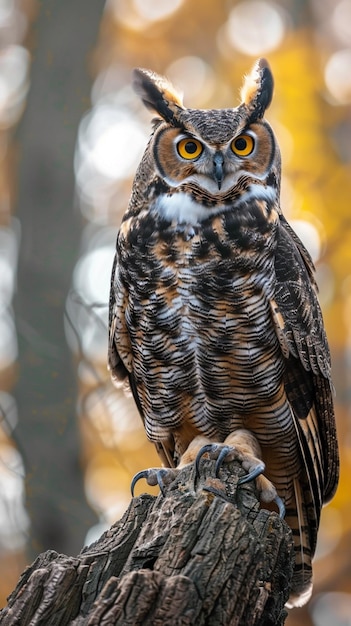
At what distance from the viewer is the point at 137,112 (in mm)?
5086

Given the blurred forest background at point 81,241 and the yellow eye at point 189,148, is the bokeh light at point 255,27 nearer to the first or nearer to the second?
the blurred forest background at point 81,241

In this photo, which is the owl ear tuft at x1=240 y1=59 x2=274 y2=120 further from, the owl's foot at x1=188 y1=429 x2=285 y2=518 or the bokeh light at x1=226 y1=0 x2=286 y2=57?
the bokeh light at x1=226 y1=0 x2=286 y2=57

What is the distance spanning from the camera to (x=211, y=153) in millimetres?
2729

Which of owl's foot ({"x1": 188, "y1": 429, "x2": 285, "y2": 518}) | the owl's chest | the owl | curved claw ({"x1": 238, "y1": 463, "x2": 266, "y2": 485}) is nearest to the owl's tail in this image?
the owl

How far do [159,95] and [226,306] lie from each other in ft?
2.80

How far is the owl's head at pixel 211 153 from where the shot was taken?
277 cm

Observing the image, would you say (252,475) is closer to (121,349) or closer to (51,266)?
(121,349)

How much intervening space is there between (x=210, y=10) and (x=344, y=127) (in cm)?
147

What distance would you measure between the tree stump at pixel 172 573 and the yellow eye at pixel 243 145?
1219mm

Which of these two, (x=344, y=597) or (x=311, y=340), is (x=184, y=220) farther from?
(x=344, y=597)

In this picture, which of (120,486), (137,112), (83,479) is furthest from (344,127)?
(83,479)

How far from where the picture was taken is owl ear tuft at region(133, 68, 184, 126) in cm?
292

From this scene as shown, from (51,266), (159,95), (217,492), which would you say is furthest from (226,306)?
(51,266)

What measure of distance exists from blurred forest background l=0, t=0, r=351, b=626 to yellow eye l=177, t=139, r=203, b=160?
84cm
